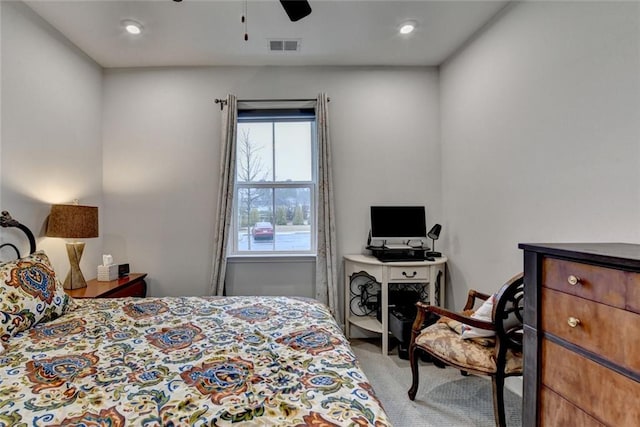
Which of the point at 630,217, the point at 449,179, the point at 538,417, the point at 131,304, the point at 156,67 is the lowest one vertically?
the point at 538,417

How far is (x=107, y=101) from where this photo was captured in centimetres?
301

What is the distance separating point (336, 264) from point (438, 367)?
3.97 feet

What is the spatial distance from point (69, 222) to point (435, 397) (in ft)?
9.66

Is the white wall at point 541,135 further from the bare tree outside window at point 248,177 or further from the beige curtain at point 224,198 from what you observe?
the beige curtain at point 224,198

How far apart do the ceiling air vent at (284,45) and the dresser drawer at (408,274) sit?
2115 mm

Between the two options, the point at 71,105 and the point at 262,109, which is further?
the point at 262,109

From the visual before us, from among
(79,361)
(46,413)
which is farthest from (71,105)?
(46,413)

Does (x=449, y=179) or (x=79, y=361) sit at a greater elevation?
(x=449, y=179)

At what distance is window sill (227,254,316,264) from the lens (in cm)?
303

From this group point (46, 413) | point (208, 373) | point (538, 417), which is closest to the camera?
point (46, 413)

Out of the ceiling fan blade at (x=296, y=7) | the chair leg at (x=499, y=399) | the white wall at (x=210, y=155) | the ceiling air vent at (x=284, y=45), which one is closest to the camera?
the ceiling fan blade at (x=296, y=7)

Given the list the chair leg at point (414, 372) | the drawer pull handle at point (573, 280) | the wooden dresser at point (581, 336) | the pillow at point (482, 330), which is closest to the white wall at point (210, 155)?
the chair leg at point (414, 372)

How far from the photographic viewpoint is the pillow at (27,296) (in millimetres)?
1412

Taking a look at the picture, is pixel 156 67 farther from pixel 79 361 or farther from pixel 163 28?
pixel 79 361
